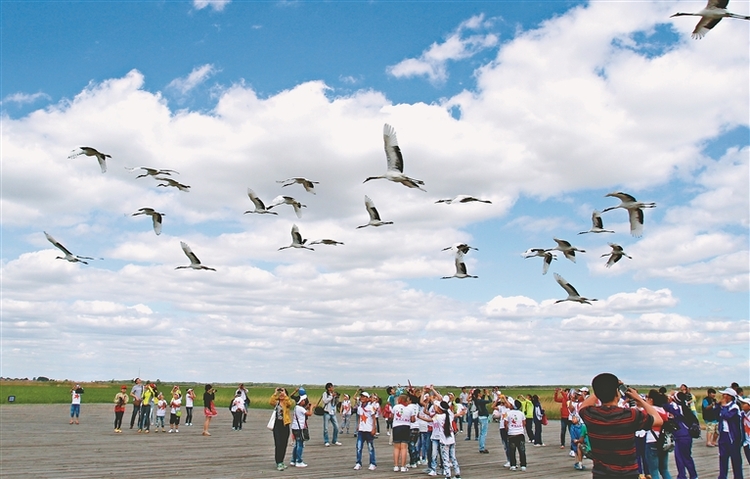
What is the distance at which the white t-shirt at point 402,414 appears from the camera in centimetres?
1664

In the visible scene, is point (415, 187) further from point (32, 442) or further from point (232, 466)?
point (32, 442)

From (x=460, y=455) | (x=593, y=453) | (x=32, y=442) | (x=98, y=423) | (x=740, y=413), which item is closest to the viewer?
(x=593, y=453)

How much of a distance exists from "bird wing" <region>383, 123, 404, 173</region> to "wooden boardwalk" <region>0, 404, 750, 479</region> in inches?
321

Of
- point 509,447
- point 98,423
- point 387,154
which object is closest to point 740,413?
point 509,447

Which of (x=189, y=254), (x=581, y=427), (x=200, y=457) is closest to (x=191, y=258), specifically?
(x=189, y=254)

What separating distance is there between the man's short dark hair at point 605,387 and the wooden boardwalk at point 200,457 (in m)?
11.5

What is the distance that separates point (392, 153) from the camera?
1802 centimetres

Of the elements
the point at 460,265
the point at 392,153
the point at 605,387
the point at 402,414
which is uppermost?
the point at 392,153

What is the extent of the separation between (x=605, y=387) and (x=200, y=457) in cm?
1695

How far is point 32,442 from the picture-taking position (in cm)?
2427

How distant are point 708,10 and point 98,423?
3366 centimetres

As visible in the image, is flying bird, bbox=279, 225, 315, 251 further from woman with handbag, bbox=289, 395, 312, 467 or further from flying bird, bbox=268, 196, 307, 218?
woman with handbag, bbox=289, 395, 312, 467

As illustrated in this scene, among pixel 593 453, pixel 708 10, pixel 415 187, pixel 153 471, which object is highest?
pixel 708 10

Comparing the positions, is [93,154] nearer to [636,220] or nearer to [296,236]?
[296,236]
